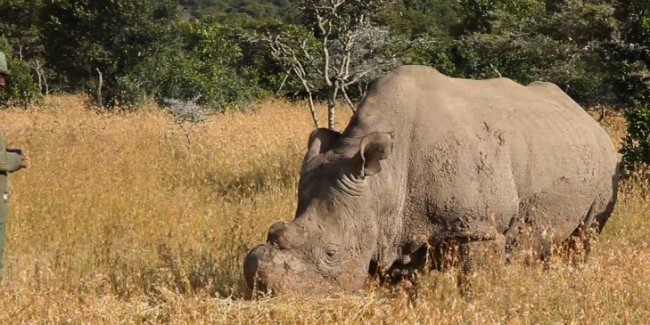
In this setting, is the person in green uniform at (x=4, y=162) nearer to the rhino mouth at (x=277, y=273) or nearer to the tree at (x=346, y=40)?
the rhino mouth at (x=277, y=273)

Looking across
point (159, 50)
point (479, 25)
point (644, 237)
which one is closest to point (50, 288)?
point (644, 237)

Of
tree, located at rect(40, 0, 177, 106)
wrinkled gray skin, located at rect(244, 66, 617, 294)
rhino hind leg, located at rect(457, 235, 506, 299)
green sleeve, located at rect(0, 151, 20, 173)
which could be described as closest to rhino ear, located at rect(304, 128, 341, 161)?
wrinkled gray skin, located at rect(244, 66, 617, 294)

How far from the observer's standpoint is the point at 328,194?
507cm

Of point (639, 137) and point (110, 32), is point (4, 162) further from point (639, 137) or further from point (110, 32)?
point (110, 32)

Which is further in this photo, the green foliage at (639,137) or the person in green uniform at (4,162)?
the green foliage at (639,137)

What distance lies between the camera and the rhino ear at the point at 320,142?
541cm

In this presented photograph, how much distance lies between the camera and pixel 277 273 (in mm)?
4723

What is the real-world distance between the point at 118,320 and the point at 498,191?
8.03 ft

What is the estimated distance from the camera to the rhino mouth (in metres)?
4.71

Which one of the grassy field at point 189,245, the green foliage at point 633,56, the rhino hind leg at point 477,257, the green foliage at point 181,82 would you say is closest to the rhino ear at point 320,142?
the grassy field at point 189,245

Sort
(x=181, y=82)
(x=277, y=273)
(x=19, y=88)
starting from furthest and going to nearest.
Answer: (x=19, y=88), (x=181, y=82), (x=277, y=273)

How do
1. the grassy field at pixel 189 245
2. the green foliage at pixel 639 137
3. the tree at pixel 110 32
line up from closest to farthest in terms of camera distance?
the grassy field at pixel 189 245
the green foliage at pixel 639 137
the tree at pixel 110 32

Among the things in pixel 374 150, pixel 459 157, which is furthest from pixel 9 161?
pixel 459 157

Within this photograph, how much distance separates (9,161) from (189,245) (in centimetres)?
193
